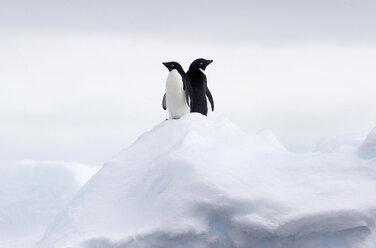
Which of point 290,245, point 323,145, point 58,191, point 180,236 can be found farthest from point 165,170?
point 58,191

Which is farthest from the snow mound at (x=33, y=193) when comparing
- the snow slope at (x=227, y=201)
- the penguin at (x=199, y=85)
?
the snow slope at (x=227, y=201)

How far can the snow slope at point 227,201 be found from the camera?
173 inches

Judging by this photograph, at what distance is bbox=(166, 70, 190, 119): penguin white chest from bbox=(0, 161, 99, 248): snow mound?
2689mm

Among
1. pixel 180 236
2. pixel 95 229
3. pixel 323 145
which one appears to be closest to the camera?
pixel 180 236

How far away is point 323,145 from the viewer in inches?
252

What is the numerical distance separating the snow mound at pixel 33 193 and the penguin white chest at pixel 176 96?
106 inches

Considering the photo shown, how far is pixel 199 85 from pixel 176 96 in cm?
45

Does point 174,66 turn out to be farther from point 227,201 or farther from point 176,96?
point 227,201

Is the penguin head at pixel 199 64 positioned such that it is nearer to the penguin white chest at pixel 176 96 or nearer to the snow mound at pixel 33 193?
the penguin white chest at pixel 176 96

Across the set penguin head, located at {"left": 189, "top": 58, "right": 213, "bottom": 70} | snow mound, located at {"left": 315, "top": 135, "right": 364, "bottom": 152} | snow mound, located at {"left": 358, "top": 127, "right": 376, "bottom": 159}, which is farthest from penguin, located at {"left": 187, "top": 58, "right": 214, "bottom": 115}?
snow mound, located at {"left": 358, "top": 127, "right": 376, "bottom": 159}

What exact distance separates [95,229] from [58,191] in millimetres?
4825

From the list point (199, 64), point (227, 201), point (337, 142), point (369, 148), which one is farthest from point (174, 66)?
point (227, 201)

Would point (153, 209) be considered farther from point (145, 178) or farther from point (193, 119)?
point (193, 119)

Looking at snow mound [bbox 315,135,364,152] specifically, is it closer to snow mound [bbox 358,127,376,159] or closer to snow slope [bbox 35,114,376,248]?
snow mound [bbox 358,127,376,159]
